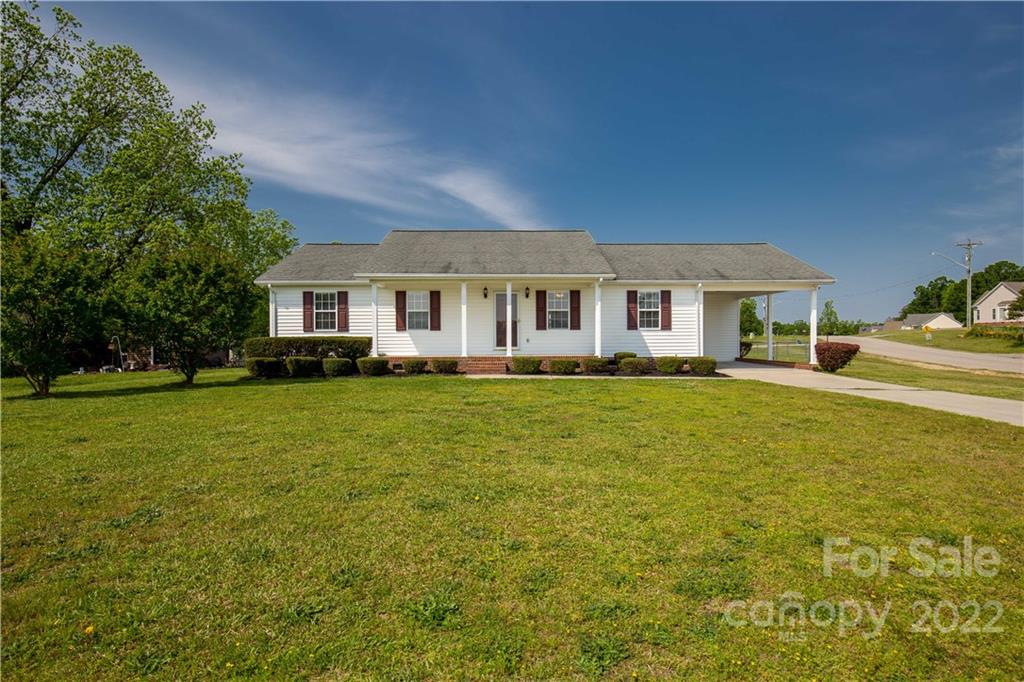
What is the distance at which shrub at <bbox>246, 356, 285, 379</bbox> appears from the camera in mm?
15430

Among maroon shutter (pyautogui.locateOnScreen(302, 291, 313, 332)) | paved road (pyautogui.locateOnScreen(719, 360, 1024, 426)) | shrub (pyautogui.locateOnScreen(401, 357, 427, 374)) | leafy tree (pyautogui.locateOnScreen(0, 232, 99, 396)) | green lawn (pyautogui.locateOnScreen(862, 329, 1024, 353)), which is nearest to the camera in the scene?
paved road (pyautogui.locateOnScreen(719, 360, 1024, 426))

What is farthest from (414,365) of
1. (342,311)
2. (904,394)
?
(904,394)

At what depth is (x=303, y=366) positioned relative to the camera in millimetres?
15477

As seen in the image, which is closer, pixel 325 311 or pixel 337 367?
pixel 337 367

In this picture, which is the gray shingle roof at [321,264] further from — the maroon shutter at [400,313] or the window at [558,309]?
the window at [558,309]

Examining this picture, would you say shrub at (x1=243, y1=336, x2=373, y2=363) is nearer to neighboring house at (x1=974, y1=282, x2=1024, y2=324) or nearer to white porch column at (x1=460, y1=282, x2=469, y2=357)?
white porch column at (x1=460, y1=282, x2=469, y2=357)

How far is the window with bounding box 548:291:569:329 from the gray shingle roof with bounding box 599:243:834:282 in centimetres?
229

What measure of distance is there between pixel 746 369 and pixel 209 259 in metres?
19.4

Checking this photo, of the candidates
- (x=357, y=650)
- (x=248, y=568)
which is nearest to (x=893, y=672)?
(x=357, y=650)

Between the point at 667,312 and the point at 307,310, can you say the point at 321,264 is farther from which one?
the point at 667,312

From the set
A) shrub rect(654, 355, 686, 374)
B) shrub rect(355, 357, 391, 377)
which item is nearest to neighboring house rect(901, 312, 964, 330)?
shrub rect(654, 355, 686, 374)

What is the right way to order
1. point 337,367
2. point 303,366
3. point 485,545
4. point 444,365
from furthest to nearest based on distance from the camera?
1. point 444,365
2. point 303,366
3. point 337,367
4. point 485,545

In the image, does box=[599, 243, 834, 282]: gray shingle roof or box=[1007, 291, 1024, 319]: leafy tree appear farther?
box=[1007, 291, 1024, 319]: leafy tree

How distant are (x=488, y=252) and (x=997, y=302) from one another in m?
79.9
